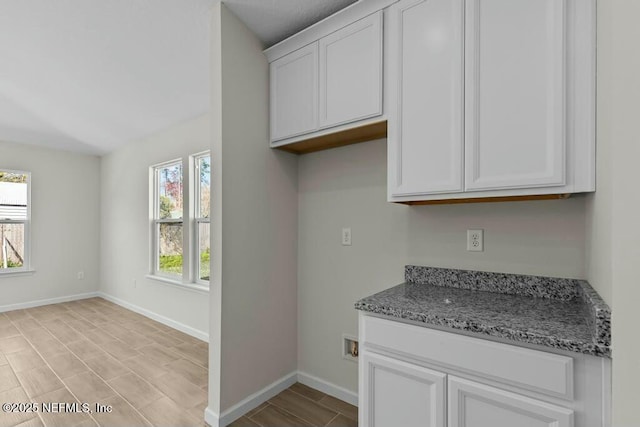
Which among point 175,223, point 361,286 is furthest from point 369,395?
point 175,223

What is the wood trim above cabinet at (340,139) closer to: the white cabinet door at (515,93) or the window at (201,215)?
the white cabinet door at (515,93)

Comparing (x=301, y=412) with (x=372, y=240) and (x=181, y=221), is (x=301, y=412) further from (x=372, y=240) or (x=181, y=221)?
(x=181, y=221)

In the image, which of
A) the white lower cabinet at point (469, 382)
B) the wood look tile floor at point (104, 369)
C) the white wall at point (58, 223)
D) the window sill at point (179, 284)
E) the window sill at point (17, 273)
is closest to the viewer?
the white lower cabinet at point (469, 382)

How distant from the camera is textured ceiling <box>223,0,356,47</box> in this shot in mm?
1974


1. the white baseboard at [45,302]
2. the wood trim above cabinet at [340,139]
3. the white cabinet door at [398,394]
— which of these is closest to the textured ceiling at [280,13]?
the wood trim above cabinet at [340,139]

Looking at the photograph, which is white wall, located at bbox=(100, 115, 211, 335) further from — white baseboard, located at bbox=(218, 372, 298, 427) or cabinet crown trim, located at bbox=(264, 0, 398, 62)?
cabinet crown trim, located at bbox=(264, 0, 398, 62)

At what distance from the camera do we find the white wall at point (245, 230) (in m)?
1.99

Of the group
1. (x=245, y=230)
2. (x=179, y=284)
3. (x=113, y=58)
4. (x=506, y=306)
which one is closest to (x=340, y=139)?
(x=245, y=230)

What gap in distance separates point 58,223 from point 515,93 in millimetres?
5996

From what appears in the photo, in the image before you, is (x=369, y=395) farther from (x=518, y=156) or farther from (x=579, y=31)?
(x=579, y=31)

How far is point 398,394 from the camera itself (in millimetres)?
1391

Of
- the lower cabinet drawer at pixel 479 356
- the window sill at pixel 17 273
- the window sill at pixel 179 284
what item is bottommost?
the window sill at pixel 17 273

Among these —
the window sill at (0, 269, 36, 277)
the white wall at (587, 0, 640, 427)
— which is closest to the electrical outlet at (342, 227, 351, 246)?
the white wall at (587, 0, 640, 427)

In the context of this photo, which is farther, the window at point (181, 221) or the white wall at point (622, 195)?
the window at point (181, 221)
